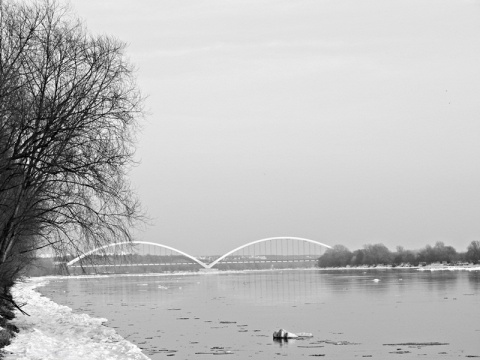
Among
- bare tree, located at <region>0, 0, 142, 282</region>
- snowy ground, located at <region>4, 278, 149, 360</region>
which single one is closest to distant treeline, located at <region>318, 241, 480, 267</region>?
snowy ground, located at <region>4, 278, 149, 360</region>

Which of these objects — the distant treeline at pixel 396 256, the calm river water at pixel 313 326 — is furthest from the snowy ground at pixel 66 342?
the distant treeline at pixel 396 256

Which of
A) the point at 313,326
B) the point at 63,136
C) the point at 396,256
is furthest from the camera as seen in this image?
the point at 396,256

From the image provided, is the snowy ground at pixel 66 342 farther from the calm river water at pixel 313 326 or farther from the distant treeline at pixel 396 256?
the distant treeline at pixel 396 256

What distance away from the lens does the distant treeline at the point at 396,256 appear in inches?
4885

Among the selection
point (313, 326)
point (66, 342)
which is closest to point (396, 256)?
point (313, 326)

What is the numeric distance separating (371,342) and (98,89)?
32.8ft

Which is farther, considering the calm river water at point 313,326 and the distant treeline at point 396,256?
the distant treeline at point 396,256

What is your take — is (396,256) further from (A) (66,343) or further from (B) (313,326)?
(A) (66,343)

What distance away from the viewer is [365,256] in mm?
146250

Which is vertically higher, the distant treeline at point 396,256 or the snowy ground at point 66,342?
the distant treeline at point 396,256

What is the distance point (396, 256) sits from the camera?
13688 centimetres

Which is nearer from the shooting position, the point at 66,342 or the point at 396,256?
the point at 66,342

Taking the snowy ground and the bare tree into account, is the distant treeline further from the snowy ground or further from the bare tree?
the bare tree

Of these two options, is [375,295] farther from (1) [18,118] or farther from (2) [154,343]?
(1) [18,118]
